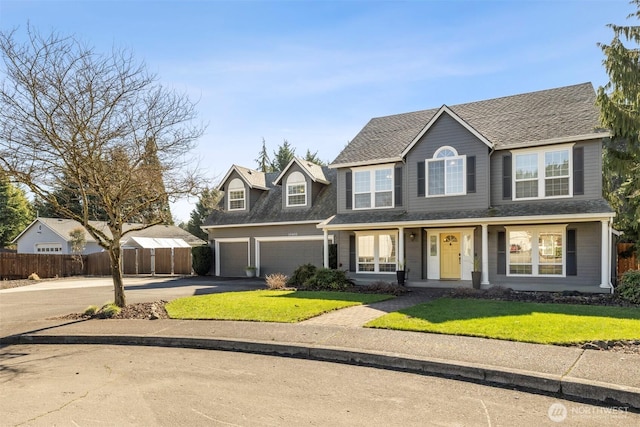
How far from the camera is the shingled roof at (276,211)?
2388 centimetres

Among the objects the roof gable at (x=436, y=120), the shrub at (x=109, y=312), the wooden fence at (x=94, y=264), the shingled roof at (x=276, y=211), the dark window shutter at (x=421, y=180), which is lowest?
the wooden fence at (x=94, y=264)

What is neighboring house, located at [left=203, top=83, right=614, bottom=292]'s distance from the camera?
16094 millimetres

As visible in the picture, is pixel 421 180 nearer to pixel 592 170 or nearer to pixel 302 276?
pixel 592 170

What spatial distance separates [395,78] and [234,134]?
250 inches

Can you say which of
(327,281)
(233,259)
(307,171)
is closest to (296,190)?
(307,171)

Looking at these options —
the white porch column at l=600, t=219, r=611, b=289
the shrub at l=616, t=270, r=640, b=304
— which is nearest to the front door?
the white porch column at l=600, t=219, r=611, b=289

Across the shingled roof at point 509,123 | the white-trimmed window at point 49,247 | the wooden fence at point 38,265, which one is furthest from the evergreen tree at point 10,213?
the shingled roof at point 509,123

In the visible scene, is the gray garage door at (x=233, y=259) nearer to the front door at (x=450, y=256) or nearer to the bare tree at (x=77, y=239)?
the front door at (x=450, y=256)

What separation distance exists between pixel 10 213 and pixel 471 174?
50.4 m

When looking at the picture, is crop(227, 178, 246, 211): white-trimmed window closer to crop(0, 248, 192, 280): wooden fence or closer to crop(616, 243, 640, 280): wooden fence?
crop(0, 248, 192, 280): wooden fence

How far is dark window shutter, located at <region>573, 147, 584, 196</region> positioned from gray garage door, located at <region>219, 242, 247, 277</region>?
17505 millimetres

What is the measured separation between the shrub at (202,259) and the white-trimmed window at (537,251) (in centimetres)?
1766

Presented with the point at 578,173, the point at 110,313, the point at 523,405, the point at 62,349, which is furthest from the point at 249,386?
the point at 578,173

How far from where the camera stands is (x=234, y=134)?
1664cm
